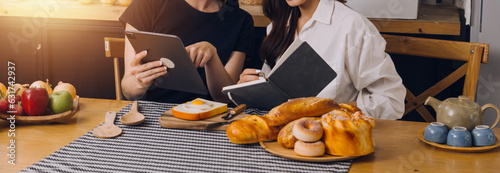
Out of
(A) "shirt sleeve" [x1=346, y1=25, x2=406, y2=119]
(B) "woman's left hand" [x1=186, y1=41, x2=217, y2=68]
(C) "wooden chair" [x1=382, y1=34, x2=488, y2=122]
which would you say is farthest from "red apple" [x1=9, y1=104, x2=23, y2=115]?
(C) "wooden chair" [x1=382, y1=34, x2=488, y2=122]

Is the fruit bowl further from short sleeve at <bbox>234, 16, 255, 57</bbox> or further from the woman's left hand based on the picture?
short sleeve at <bbox>234, 16, 255, 57</bbox>

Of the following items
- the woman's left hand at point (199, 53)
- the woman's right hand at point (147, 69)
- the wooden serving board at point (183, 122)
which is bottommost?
the wooden serving board at point (183, 122)

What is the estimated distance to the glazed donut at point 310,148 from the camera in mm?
986

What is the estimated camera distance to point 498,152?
106 cm

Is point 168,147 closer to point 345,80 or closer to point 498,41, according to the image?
point 345,80

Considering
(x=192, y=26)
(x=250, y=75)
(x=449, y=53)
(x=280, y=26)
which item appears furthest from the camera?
(x=192, y=26)

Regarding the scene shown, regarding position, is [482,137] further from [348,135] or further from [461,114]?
[348,135]

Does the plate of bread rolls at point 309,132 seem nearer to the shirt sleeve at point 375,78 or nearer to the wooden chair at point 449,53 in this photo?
the shirt sleeve at point 375,78

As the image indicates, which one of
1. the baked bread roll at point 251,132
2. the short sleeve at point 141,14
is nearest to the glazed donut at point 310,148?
the baked bread roll at point 251,132

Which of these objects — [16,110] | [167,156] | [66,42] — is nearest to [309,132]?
[167,156]

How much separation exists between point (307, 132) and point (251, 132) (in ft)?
0.48

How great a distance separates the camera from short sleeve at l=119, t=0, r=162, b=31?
174cm

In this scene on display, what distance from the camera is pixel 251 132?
3.53 ft

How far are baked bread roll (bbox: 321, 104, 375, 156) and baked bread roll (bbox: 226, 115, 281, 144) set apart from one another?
0.44 ft
